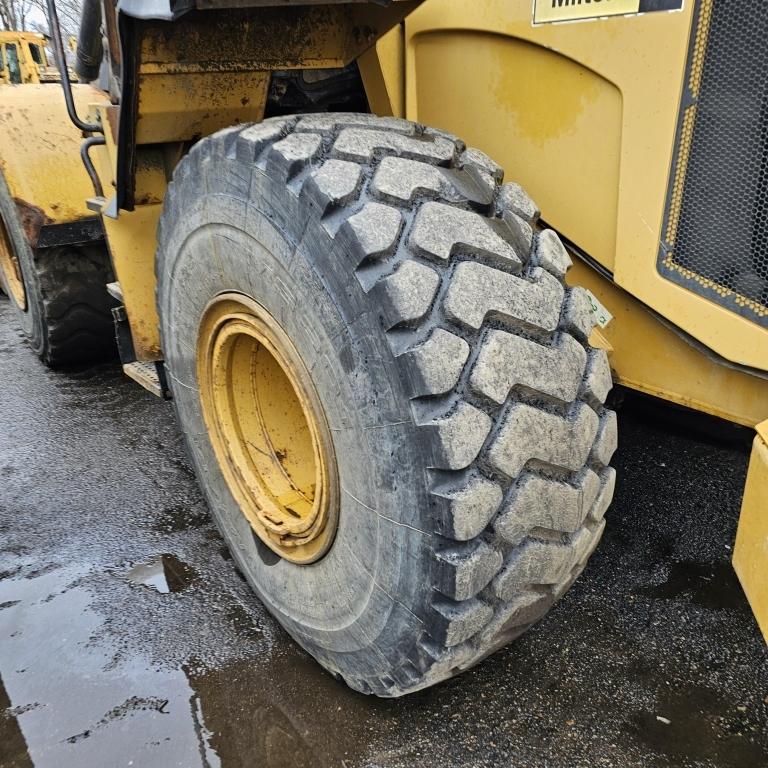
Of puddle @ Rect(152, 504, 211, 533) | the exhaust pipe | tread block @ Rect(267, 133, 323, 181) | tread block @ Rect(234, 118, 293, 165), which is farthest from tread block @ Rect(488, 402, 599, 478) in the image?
the exhaust pipe

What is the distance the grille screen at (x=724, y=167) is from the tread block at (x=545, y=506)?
19.7 inches

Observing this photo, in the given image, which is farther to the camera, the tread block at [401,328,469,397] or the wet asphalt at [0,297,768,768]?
the wet asphalt at [0,297,768,768]

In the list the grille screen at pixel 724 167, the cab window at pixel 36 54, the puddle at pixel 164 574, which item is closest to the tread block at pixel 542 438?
the grille screen at pixel 724 167

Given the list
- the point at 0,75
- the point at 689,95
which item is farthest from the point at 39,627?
the point at 0,75

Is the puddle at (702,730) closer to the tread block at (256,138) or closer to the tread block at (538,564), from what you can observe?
the tread block at (538,564)

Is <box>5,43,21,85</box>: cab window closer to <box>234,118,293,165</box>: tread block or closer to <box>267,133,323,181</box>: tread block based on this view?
<box>234,118,293,165</box>: tread block

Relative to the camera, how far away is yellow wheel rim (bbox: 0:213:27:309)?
4.66m

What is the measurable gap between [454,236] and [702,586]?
5.34 feet

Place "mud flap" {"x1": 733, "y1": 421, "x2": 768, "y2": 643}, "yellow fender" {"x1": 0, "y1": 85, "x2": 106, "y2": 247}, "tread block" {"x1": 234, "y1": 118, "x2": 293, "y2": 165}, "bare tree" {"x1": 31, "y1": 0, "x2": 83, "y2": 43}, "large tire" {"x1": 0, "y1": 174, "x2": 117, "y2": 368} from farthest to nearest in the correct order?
"large tire" {"x1": 0, "y1": 174, "x2": 117, "y2": 368}
"yellow fender" {"x1": 0, "y1": 85, "x2": 106, "y2": 247}
"bare tree" {"x1": 31, "y1": 0, "x2": 83, "y2": 43}
"tread block" {"x1": 234, "y1": 118, "x2": 293, "y2": 165}
"mud flap" {"x1": 733, "y1": 421, "x2": 768, "y2": 643}

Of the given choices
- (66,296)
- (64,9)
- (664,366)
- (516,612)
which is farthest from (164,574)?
(64,9)

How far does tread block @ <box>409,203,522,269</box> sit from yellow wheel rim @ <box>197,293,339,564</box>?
651 millimetres

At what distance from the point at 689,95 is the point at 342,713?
5.56ft

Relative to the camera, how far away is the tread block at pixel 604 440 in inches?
63.6

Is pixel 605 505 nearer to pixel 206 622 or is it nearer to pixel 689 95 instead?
pixel 689 95
